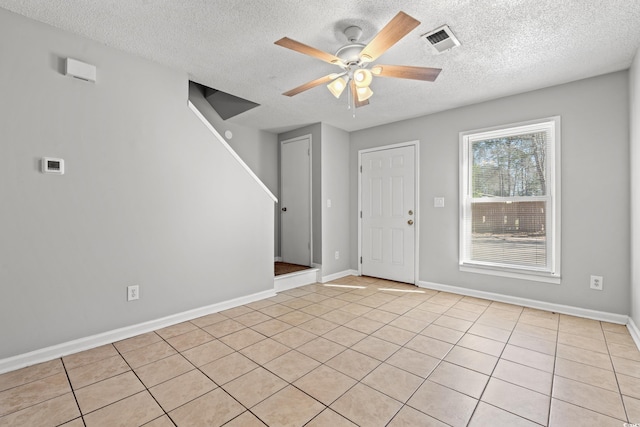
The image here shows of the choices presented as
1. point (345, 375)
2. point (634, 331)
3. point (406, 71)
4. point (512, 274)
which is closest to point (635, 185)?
point (634, 331)

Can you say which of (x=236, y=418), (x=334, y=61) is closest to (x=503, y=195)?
(x=334, y=61)

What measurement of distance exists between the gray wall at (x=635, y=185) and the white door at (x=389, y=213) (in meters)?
2.19

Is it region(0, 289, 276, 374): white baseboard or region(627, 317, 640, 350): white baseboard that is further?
region(627, 317, 640, 350): white baseboard

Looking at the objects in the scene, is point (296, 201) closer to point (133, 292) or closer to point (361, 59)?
point (133, 292)

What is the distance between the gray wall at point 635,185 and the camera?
2486mm

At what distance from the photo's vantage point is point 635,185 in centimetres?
260

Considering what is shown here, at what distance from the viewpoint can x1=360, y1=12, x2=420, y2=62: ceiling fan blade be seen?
5.37 feet

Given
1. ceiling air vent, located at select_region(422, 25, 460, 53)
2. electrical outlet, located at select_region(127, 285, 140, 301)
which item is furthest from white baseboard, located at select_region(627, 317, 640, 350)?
electrical outlet, located at select_region(127, 285, 140, 301)

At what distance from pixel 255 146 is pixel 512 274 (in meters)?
4.16

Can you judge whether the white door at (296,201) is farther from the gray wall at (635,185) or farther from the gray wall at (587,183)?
the gray wall at (635,185)

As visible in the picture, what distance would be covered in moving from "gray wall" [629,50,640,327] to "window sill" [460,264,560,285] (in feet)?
2.04

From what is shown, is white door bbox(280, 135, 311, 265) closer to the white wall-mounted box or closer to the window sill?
the window sill

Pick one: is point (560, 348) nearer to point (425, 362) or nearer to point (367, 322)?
point (425, 362)

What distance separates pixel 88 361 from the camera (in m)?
2.17
